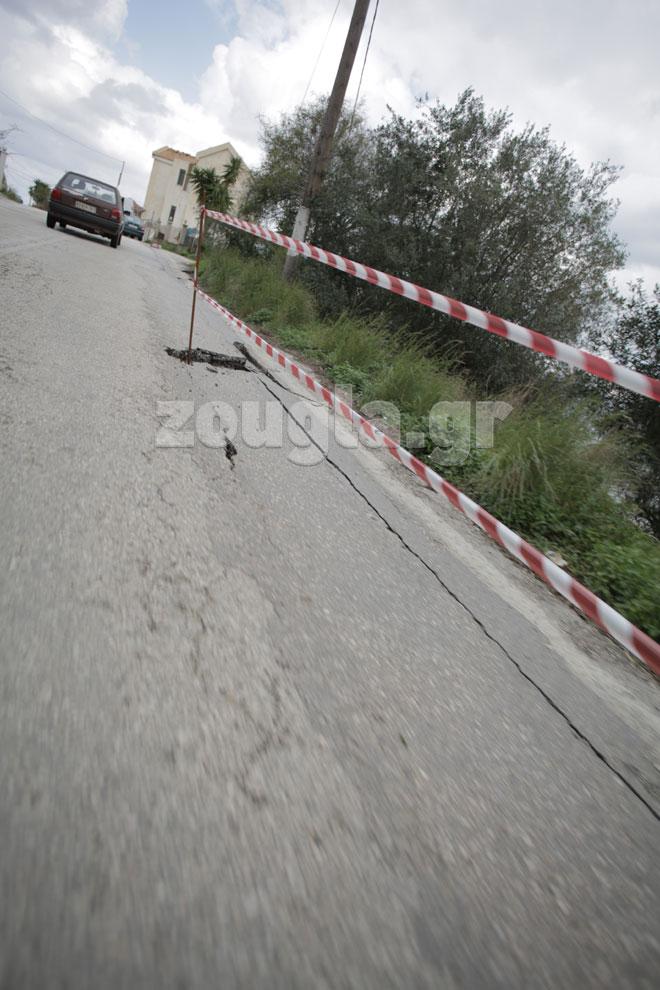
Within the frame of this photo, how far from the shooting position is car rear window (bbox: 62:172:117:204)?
13852 mm

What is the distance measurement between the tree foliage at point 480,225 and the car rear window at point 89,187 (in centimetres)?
578

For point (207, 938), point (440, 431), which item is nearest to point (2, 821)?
point (207, 938)

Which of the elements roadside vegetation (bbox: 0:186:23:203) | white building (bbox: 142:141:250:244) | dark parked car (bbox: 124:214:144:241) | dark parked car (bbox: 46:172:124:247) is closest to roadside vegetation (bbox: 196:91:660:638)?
dark parked car (bbox: 46:172:124:247)

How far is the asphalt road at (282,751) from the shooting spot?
45.3 inches

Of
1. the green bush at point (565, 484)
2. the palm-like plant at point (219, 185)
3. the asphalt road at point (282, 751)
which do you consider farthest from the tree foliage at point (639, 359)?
the palm-like plant at point (219, 185)

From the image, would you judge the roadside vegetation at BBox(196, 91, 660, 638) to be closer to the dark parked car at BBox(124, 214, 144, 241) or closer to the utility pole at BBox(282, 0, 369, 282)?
the utility pole at BBox(282, 0, 369, 282)

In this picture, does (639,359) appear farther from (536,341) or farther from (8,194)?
(8,194)

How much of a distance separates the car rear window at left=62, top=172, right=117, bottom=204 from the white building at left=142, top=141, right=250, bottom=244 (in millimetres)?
47357

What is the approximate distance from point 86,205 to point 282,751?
16.1 m

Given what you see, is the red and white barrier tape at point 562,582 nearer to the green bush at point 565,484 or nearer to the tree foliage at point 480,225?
the green bush at point 565,484

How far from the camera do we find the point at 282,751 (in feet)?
5.30

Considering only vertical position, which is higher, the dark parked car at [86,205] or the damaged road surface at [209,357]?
the dark parked car at [86,205]

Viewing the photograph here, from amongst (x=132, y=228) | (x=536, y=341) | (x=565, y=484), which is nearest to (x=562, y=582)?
(x=536, y=341)

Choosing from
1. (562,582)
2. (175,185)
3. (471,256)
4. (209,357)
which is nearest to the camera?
(562,582)
